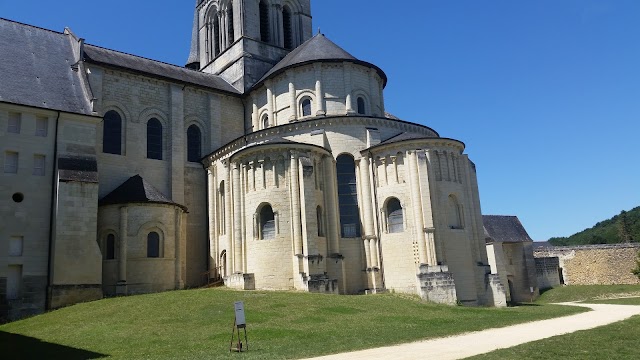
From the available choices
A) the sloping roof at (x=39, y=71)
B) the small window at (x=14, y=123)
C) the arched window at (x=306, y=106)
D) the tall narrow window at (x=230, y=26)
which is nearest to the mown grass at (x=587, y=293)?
the arched window at (x=306, y=106)

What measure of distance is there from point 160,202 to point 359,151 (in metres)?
11.2

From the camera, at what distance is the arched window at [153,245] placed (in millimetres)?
26781

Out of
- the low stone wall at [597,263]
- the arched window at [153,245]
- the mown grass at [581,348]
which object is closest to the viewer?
the mown grass at [581,348]

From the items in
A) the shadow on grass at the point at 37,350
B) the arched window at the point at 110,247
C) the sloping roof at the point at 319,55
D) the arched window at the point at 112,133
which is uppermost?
the sloping roof at the point at 319,55

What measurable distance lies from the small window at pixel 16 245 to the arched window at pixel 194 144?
38.5 feet

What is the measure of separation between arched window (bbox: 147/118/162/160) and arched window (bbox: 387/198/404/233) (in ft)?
47.2

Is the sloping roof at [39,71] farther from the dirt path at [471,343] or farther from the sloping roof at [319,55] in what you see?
the dirt path at [471,343]

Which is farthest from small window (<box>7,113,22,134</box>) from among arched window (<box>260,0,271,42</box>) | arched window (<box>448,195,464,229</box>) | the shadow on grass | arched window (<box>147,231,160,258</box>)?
arched window (<box>448,195,464,229</box>)

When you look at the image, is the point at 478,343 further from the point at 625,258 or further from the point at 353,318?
the point at 625,258

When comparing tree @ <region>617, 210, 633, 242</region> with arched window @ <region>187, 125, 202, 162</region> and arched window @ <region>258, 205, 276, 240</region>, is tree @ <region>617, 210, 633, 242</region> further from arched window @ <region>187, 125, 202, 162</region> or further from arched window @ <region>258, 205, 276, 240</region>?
arched window @ <region>258, 205, 276, 240</region>

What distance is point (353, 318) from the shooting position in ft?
59.6

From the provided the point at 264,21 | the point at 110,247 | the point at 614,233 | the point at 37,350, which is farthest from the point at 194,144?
the point at 614,233

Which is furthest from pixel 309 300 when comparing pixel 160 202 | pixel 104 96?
pixel 104 96

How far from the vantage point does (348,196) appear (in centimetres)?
2864
